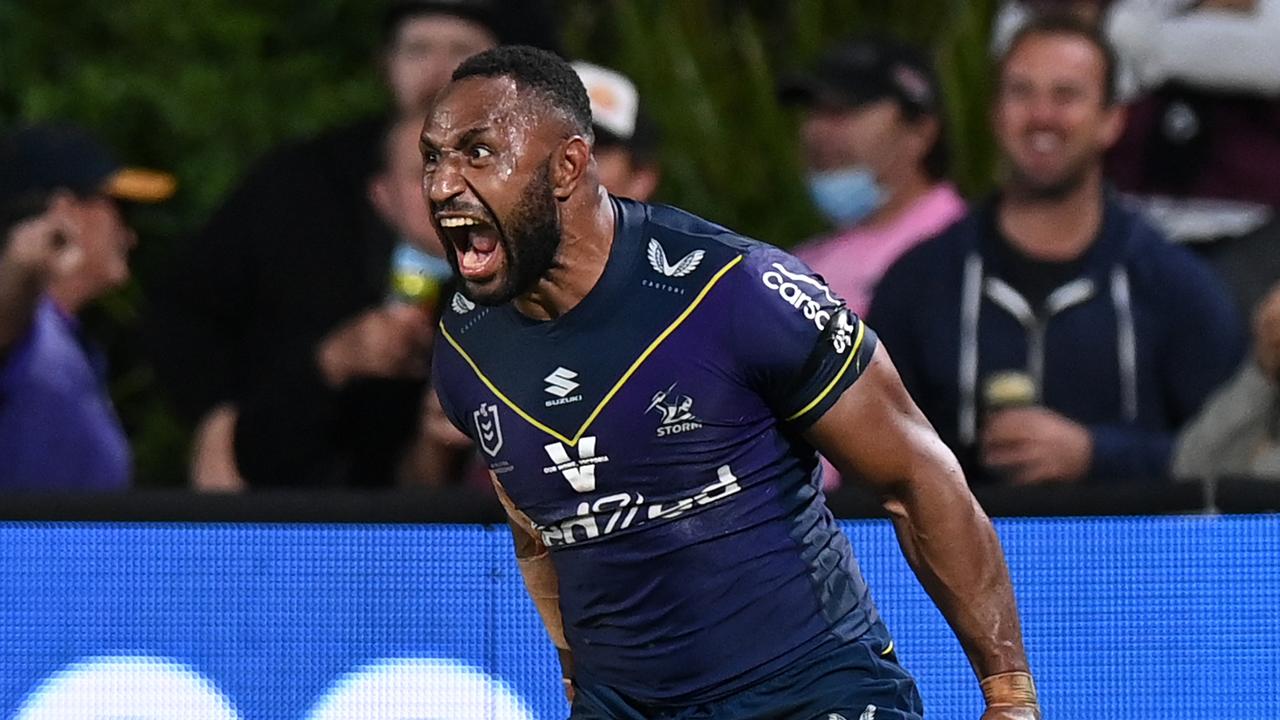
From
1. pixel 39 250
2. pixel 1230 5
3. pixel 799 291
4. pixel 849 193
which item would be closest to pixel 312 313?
pixel 39 250

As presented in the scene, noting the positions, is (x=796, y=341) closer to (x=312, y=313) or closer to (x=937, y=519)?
(x=937, y=519)

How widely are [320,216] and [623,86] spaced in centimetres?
102

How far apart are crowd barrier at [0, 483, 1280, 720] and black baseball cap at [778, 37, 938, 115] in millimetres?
→ 1863

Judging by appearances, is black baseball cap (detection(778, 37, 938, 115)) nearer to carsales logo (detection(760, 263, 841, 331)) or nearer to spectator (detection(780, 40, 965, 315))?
spectator (detection(780, 40, 965, 315))

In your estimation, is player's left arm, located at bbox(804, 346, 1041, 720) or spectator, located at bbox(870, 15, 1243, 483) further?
spectator, located at bbox(870, 15, 1243, 483)

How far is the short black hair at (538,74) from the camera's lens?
341 cm

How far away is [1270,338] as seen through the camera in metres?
5.26

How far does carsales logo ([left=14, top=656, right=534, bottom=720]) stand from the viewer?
4.79m

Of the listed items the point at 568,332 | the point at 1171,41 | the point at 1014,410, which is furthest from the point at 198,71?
the point at 568,332

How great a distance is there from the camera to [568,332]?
3529mm

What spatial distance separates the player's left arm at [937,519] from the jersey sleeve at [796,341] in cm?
4

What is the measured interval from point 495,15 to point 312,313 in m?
1.07

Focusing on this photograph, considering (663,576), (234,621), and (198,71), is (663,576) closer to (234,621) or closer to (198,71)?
(234,621)

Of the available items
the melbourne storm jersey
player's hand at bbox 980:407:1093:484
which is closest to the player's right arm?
the melbourne storm jersey
